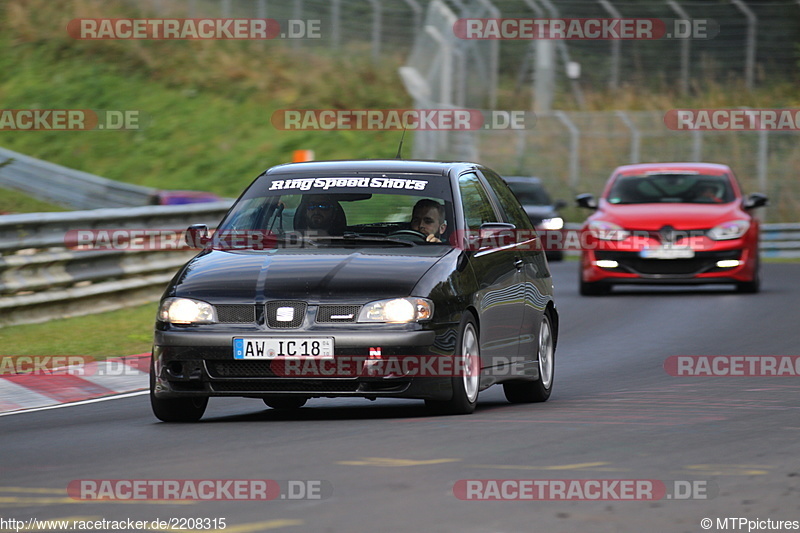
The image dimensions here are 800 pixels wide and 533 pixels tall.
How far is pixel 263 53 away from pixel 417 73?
33.8ft

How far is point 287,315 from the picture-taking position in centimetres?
898

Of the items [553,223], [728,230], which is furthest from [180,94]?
[553,223]

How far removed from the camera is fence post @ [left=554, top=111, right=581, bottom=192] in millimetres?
36844

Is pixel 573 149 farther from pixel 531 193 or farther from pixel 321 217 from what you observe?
pixel 321 217

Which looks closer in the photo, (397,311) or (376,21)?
(397,311)

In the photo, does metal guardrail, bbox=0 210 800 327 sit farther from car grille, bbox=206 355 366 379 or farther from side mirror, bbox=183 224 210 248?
car grille, bbox=206 355 366 379

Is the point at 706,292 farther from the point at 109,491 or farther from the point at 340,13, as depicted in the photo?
the point at 340,13

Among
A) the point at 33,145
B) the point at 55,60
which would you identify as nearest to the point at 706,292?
the point at 33,145

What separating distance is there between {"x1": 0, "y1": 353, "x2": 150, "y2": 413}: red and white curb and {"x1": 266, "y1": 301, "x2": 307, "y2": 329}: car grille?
2723 millimetres

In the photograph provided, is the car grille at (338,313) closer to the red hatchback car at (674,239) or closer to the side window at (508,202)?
the side window at (508,202)

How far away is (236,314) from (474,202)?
207 centimetres

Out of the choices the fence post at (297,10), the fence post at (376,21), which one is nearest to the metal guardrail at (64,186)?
the fence post at (297,10)

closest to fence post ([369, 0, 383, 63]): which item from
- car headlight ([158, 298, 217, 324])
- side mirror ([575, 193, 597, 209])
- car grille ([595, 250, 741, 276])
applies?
side mirror ([575, 193, 597, 209])

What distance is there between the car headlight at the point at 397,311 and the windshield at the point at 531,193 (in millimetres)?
23260
